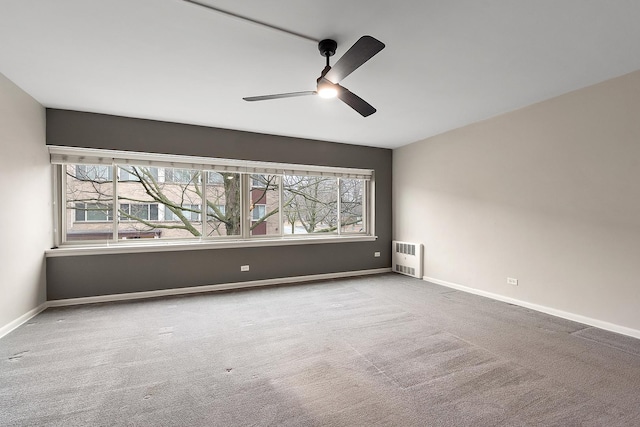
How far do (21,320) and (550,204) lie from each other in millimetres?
5819

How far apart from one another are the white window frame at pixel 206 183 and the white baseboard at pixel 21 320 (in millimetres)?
634

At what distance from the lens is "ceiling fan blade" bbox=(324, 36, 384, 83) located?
65.6 inches

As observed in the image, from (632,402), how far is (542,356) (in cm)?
58

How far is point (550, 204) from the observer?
3.37 meters

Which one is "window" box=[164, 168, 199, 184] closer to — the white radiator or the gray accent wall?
the gray accent wall

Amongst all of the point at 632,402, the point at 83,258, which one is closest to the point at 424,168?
the point at 632,402

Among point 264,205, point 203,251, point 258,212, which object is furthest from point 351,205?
point 203,251

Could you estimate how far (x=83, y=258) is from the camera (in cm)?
374

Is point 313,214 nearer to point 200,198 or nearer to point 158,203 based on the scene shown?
point 200,198

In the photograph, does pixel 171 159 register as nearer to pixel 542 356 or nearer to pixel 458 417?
pixel 458 417

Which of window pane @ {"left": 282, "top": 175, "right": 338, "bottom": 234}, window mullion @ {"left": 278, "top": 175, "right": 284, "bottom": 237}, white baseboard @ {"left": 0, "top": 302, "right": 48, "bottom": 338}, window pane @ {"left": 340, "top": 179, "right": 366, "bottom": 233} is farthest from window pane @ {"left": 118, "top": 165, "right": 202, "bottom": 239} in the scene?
window pane @ {"left": 340, "top": 179, "right": 366, "bottom": 233}

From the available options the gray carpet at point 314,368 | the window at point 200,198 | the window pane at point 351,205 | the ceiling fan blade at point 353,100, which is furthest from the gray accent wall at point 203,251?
the ceiling fan blade at point 353,100

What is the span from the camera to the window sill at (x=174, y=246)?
146 inches

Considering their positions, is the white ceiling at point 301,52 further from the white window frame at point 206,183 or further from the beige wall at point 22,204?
the white window frame at point 206,183
